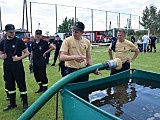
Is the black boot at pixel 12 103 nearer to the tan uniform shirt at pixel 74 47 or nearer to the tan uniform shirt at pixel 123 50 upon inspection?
the tan uniform shirt at pixel 74 47

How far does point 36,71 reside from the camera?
591cm

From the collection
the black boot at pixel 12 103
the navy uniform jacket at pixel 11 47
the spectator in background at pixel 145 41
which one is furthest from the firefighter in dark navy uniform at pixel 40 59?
the spectator in background at pixel 145 41

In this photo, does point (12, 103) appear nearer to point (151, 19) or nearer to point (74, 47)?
point (74, 47)

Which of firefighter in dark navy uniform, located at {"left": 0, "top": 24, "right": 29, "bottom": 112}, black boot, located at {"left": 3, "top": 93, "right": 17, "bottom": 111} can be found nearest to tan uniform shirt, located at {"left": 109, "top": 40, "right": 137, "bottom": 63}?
firefighter in dark navy uniform, located at {"left": 0, "top": 24, "right": 29, "bottom": 112}

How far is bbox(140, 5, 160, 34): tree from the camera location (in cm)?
6309

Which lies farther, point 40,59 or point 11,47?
point 40,59

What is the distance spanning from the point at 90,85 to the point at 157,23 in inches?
2568

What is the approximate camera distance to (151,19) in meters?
64.3

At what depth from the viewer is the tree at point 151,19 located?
6309cm

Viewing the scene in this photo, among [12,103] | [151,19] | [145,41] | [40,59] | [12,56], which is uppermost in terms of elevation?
[151,19]

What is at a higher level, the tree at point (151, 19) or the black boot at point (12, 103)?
the tree at point (151, 19)

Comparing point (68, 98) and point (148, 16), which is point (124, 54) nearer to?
point (68, 98)

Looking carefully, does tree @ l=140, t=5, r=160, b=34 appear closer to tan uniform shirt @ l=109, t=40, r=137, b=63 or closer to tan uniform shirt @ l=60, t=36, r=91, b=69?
tan uniform shirt @ l=109, t=40, r=137, b=63

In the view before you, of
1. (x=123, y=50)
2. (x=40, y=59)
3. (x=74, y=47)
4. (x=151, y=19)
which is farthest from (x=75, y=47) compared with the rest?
(x=151, y=19)
